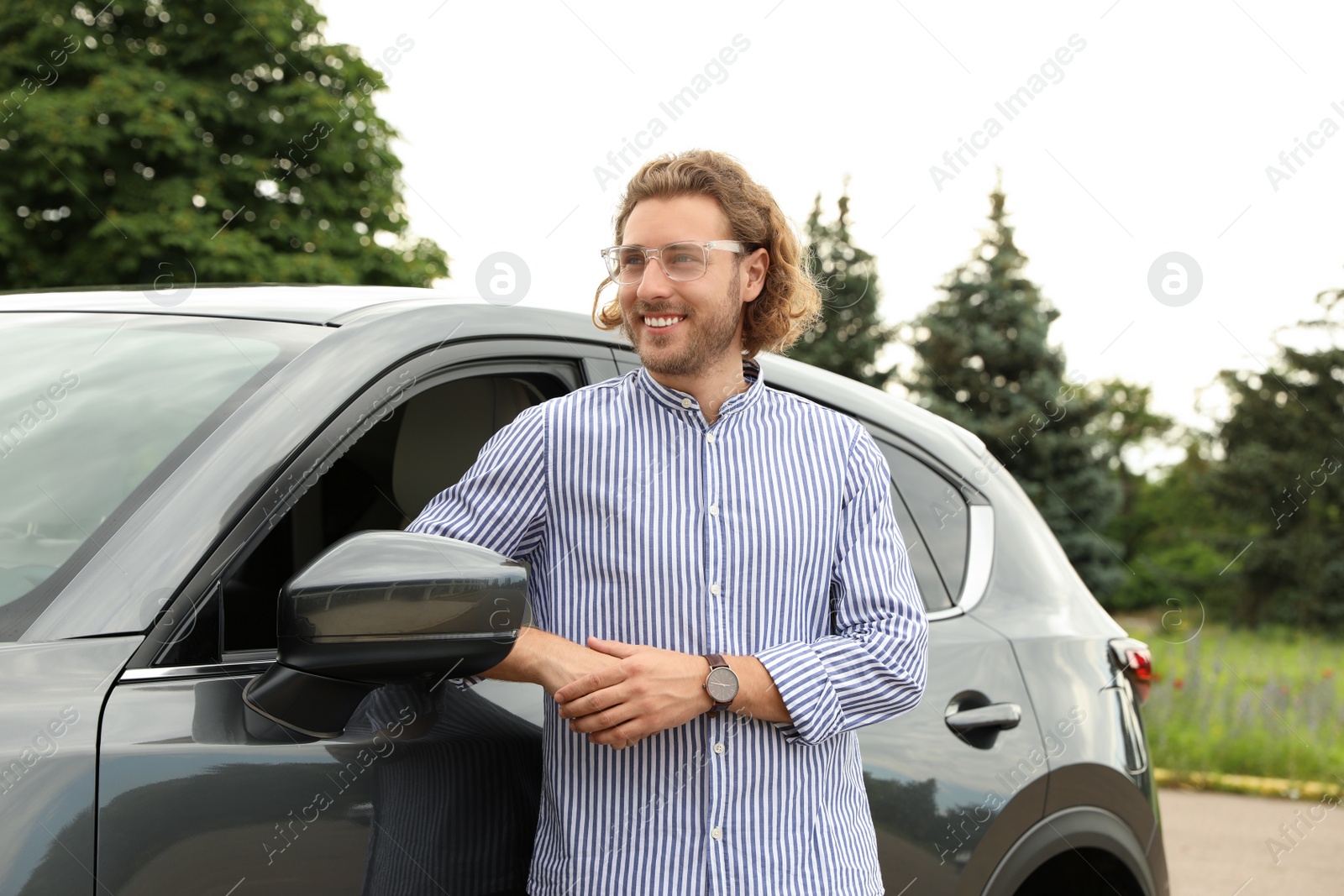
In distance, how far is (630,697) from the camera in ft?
5.71

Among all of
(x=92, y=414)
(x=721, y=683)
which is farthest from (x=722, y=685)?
(x=92, y=414)

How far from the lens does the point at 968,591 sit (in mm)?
2732

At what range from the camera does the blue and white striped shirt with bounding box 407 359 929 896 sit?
185 centimetres

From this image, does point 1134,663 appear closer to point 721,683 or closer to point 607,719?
point 721,683

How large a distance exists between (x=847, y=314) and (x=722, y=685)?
27483 mm

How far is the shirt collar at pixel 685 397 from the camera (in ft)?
6.69

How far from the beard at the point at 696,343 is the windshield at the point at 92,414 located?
53 centimetres

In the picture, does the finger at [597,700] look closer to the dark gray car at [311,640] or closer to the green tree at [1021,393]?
the dark gray car at [311,640]

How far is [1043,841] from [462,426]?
60.1 inches

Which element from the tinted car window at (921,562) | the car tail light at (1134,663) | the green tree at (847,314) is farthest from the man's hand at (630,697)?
the green tree at (847,314)

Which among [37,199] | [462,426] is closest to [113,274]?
[37,199]

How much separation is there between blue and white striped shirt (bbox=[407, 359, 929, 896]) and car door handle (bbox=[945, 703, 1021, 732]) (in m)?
0.44

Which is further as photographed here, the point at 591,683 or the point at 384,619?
the point at 591,683

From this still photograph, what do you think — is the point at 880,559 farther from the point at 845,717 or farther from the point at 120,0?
the point at 120,0
